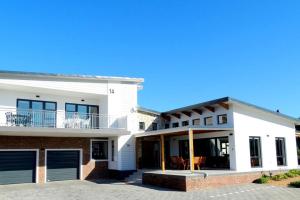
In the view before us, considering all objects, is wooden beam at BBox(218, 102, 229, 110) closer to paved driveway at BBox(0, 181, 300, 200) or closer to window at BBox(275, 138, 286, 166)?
window at BBox(275, 138, 286, 166)

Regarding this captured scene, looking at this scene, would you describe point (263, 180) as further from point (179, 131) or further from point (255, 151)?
point (179, 131)

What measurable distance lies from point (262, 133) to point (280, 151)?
2310 millimetres

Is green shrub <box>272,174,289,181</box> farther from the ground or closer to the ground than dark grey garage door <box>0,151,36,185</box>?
closer to the ground

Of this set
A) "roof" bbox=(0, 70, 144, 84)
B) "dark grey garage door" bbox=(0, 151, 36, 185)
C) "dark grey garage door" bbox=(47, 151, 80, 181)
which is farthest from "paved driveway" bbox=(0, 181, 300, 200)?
"roof" bbox=(0, 70, 144, 84)

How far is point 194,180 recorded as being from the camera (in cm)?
1659

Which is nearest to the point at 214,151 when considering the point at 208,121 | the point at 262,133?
the point at 208,121

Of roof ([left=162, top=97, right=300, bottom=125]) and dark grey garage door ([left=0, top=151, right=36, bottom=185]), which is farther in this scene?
roof ([left=162, top=97, right=300, bottom=125])

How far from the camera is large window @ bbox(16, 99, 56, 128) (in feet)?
65.0

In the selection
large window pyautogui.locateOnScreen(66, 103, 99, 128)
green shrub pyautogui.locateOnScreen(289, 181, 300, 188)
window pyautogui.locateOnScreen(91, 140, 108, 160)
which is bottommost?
green shrub pyautogui.locateOnScreen(289, 181, 300, 188)

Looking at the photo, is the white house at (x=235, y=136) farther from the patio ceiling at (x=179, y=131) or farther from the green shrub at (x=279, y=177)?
the green shrub at (x=279, y=177)

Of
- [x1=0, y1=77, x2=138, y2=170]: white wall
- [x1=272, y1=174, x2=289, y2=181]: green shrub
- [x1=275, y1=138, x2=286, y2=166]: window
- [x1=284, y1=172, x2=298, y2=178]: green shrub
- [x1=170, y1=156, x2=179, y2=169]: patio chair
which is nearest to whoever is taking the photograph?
[x1=272, y1=174, x2=289, y2=181]: green shrub

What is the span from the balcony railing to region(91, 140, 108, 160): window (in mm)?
1317

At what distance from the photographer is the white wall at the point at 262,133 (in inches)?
818

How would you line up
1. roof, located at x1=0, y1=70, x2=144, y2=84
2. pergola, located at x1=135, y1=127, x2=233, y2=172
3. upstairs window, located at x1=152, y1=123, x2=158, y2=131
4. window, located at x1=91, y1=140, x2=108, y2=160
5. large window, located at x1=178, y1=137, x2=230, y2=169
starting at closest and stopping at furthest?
pergola, located at x1=135, y1=127, x2=233, y2=172 < roof, located at x1=0, y1=70, x2=144, y2=84 < large window, located at x1=178, y1=137, x2=230, y2=169 < window, located at x1=91, y1=140, x2=108, y2=160 < upstairs window, located at x1=152, y1=123, x2=158, y2=131
